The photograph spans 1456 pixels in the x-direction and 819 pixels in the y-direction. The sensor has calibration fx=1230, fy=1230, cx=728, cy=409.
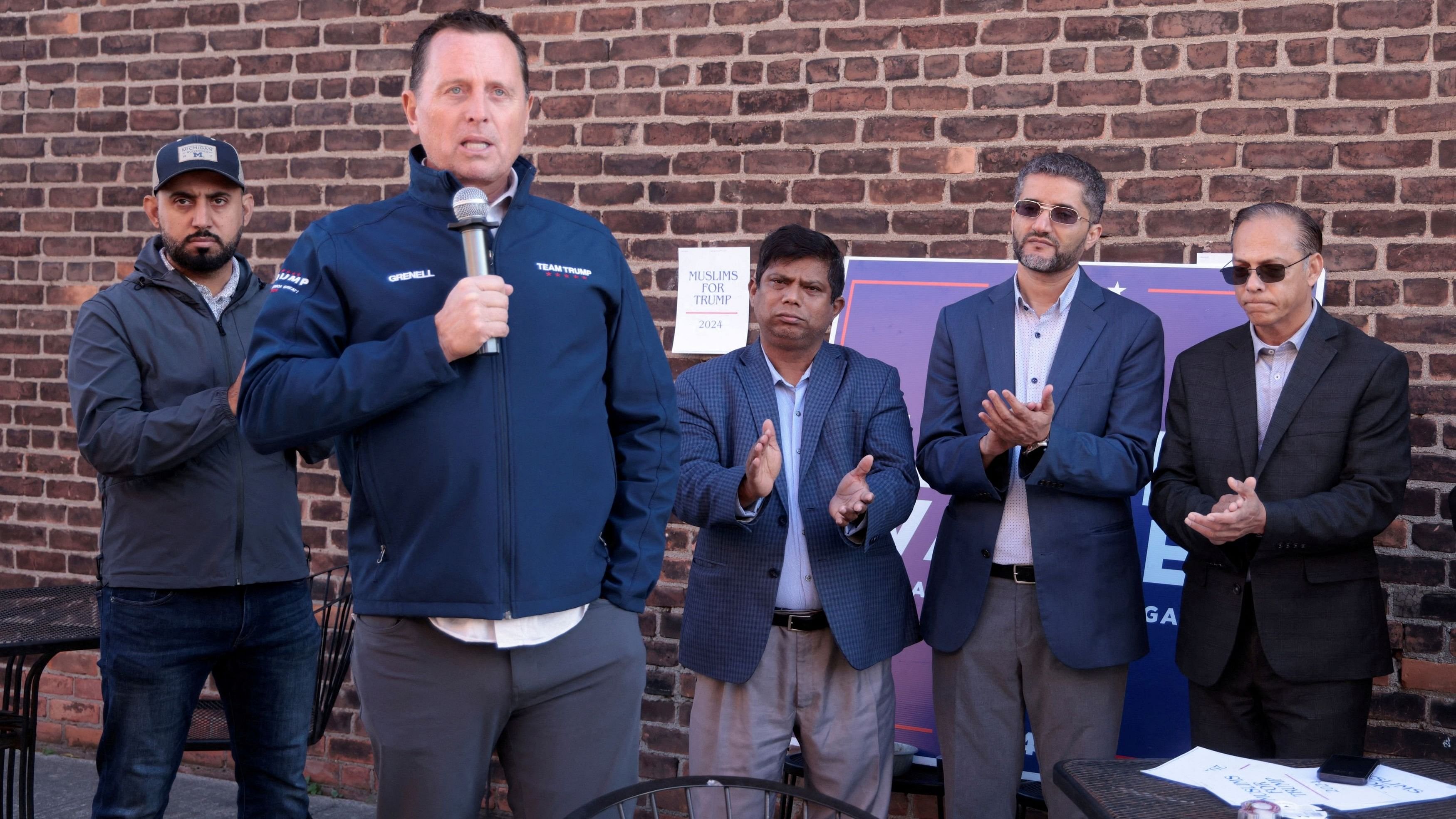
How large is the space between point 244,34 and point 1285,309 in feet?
12.8

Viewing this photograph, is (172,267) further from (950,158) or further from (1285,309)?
(1285,309)

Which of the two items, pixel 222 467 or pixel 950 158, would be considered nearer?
pixel 222 467

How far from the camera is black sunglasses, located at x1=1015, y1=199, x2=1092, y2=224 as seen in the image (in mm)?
3133

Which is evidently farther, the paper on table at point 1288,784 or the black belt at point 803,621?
the black belt at point 803,621

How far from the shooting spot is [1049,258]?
3133 millimetres

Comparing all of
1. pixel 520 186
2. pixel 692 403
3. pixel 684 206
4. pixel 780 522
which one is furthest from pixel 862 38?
pixel 520 186

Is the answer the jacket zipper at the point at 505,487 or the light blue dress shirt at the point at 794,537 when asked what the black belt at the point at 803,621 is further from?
the jacket zipper at the point at 505,487

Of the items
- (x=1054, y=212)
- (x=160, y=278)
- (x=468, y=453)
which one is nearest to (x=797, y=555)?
(x=1054, y=212)

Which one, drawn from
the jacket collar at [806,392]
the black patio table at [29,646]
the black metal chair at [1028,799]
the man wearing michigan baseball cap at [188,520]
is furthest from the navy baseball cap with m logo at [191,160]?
the black metal chair at [1028,799]

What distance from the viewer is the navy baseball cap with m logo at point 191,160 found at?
3.23 meters

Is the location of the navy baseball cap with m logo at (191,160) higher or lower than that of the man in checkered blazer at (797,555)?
higher

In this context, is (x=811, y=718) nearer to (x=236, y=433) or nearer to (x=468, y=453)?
(x=468, y=453)

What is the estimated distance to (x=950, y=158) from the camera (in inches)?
159

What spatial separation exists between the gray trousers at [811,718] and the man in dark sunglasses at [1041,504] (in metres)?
0.20
